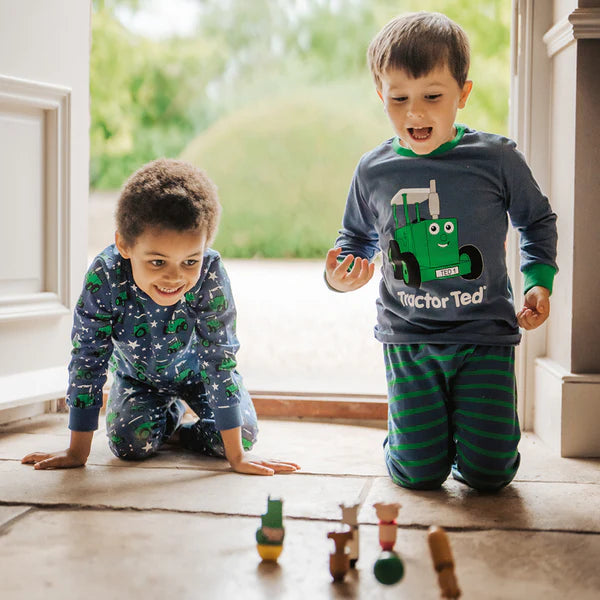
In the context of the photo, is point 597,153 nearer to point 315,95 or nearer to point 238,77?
point 315,95

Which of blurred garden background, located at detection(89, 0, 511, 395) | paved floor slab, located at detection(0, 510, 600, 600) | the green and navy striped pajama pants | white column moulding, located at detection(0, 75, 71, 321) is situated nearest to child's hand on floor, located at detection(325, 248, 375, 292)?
the green and navy striped pajama pants

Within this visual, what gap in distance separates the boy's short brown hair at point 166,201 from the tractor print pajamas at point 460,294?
1.06 ft

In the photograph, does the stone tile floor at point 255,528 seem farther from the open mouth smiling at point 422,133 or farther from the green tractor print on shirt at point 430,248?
the open mouth smiling at point 422,133

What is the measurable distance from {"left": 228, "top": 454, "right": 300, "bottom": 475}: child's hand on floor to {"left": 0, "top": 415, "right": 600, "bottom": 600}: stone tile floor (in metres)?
0.02

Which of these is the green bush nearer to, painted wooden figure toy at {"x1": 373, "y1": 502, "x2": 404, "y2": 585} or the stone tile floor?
the stone tile floor

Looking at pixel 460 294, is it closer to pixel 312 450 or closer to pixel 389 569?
pixel 312 450

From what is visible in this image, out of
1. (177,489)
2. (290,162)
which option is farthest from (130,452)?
(290,162)

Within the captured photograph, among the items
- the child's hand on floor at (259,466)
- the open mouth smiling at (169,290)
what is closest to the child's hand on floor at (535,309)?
the child's hand on floor at (259,466)

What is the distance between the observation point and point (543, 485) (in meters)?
1.38

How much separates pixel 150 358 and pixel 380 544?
67 cm

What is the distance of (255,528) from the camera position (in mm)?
1140

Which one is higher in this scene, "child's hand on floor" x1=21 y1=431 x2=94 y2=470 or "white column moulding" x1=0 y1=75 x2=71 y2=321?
"white column moulding" x1=0 y1=75 x2=71 y2=321

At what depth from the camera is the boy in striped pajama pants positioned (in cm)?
136

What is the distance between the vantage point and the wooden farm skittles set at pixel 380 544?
2.76 feet
